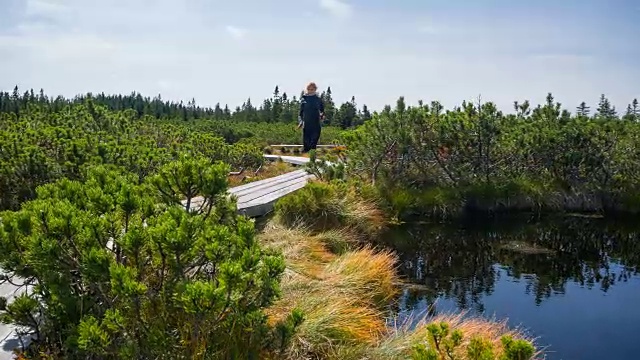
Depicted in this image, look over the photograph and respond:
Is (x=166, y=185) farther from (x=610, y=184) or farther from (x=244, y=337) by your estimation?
(x=610, y=184)

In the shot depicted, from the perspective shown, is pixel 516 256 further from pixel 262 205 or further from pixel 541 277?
pixel 262 205

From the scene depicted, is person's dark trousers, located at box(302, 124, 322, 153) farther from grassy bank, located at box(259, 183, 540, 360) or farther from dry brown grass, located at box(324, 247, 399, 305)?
dry brown grass, located at box(324, 247, 399, 305)

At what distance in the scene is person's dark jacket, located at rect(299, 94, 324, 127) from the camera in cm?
1717

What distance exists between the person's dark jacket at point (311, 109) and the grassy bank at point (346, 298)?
6.25 meters

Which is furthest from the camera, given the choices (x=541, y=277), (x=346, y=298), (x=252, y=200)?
(x=541, y=277)

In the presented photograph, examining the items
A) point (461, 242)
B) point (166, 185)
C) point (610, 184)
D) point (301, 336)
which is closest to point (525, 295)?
point (461, 242)

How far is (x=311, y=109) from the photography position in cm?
1742

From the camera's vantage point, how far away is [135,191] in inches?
149

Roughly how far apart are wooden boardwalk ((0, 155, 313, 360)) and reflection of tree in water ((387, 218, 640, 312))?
2528 millimetres

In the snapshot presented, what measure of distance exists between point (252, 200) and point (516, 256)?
206 inches

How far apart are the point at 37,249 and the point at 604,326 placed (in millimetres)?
6914

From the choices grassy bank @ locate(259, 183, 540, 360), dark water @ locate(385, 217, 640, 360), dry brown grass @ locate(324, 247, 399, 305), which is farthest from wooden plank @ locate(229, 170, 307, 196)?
dark water @ locate(385, 217, 640, 360)

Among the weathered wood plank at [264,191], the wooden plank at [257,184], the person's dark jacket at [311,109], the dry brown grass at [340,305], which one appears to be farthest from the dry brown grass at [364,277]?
the person's dark jacket at [311,109]

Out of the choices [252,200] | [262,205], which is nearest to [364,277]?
[262,205]
